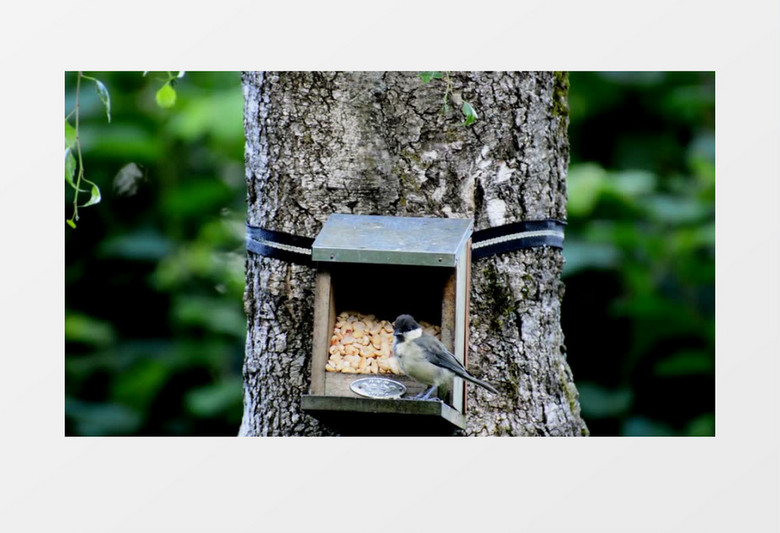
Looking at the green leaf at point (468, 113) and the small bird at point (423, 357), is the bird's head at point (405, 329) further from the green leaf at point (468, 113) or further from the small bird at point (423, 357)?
the green leaf at point (468, 113)

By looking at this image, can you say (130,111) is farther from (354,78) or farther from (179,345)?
(354,78)

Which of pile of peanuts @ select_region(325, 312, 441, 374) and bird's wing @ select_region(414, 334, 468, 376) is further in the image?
pile of peanuts @ select_region(325, 312, 441, 374)

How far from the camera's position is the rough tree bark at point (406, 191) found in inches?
119

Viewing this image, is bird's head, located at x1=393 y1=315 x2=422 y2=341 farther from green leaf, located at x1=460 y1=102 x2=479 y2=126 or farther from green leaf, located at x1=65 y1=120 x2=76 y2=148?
green leaf, located at x1=65 y1=120 x2=76 y2=148

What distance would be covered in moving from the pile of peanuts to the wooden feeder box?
20mm

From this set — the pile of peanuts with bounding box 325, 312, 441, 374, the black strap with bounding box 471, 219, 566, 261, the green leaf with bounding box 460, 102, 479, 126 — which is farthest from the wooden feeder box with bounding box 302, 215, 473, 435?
the green leaf with bounding box 460, 102, 479, 126

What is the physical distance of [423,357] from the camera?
2670 millimetres

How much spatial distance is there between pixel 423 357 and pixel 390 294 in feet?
1.05

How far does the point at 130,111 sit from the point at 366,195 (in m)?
2.44

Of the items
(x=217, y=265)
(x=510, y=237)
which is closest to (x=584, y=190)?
(x=217, y=265)

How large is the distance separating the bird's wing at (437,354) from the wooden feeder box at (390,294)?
0.11ft

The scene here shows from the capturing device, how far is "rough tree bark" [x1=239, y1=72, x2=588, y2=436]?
3.02 metres

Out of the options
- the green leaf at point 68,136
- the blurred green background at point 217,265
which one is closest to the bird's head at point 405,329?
the green leaf at point 68,136

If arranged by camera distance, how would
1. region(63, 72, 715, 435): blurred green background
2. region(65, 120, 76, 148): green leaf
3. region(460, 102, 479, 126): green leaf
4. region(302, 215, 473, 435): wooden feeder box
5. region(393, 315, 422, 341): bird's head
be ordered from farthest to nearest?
region(63, 72, 715, 435): blurred green background
region(65, 120, 76, 148): green leaf
region(460, 102, 479, 126): green leaf
region(393, 315, 422, 341): bird's head
region(302, 215, 473, 435): wooden feeder box
